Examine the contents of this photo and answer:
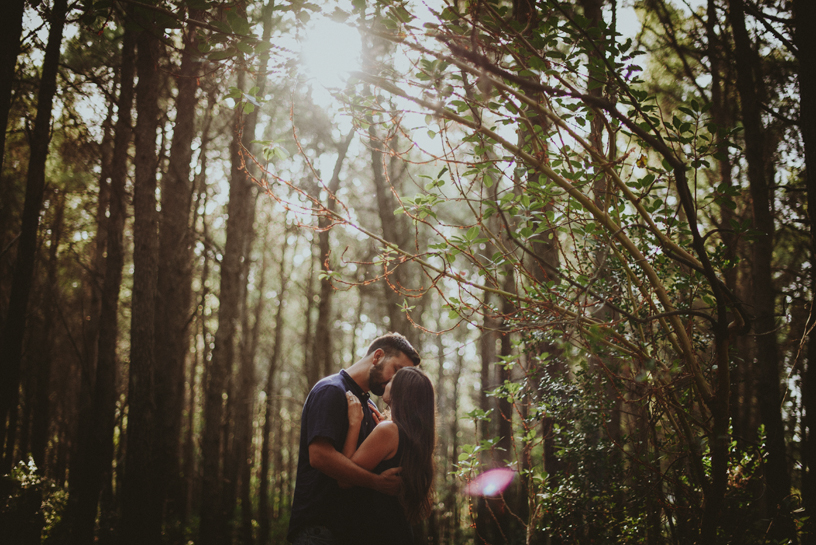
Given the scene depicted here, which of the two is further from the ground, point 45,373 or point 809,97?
point 809,97

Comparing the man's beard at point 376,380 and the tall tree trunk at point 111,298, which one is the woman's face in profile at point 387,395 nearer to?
the man's beard at point 376,380

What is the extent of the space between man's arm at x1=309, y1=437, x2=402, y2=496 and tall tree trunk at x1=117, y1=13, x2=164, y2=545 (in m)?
4.51

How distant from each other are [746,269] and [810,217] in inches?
298

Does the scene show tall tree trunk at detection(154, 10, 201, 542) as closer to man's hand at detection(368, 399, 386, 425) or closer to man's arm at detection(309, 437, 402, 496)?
man's hand at detection(368, 399, 386, 425)

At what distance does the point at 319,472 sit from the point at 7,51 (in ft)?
13.7

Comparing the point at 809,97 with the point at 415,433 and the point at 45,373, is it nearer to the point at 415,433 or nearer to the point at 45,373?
the point at 415,433

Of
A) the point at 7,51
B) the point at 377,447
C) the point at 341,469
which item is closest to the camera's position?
the point at 341,469

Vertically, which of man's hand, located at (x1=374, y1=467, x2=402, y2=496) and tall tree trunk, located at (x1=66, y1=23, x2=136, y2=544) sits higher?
tall tree trunk, located at (x1=66, y1=23, x2=136, y2=544)

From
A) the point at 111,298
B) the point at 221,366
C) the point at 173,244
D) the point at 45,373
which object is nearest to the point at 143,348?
the point at 111,298

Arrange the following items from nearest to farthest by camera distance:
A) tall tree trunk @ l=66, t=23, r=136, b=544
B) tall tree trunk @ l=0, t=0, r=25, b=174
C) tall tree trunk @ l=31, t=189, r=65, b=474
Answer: tall tree trunk @ l=0, t=0, r=25, b=174
tall tree trunk @ l=66, t=23, r=136, b=544
tall tree trunk @ l=31, t=189, r=65, b=474

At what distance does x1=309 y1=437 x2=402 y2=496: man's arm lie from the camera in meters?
2.46

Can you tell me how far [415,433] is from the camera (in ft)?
9.06

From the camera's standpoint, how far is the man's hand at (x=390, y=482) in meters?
2.53

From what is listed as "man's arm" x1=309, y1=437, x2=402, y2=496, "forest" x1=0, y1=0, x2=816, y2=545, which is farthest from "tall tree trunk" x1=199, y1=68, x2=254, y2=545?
"man's arm" x1=309, y1=437, x2=402, y2=496
